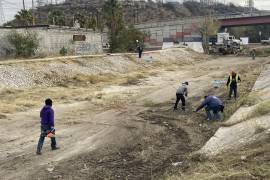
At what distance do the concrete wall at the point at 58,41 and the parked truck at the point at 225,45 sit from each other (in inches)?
1076

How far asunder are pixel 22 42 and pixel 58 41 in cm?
641

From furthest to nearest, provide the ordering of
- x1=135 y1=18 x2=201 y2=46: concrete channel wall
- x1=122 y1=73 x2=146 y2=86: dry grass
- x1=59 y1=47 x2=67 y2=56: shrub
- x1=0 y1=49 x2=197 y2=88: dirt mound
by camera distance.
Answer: x1=135 y1=18 x2=201 y2=46: concrete channel wall → x1=59 y1=47 x2=67 y2=56: shrub → x1=122 y1=73 x2=146 y2=86: dry grass → x1=0 y1=49 x2=197 y2=88: dirt mound

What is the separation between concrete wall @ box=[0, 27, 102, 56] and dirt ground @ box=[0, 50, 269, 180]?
1268 cm

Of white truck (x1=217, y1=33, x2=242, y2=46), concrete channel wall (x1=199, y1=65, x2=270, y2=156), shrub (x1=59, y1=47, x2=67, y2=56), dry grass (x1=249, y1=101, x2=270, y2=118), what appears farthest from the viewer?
white truck (x1=217, y1=33, x2=242, y2=46)

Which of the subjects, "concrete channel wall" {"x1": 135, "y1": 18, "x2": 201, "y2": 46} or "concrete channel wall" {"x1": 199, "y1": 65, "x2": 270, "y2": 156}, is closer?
"concrete channel wall" {"x1": 199, "y1": 65, "x2": 270, "y2": 156}

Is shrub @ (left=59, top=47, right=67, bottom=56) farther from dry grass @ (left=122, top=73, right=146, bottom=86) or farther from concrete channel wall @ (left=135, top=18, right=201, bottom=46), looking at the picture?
concrete channel wall @ (left=135, top=18, right=201, bottom=46)

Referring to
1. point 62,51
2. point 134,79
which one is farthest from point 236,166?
point 62,51

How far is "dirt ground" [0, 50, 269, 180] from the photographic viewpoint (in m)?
Result: 13.1

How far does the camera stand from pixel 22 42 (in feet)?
139

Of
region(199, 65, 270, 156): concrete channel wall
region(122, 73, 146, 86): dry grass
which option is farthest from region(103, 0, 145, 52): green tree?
region(199, 65, 270, 156): concrete channel wall

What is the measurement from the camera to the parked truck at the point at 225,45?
74438 mm

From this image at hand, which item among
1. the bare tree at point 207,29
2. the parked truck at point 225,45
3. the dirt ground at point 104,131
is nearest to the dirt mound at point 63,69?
the dirt ground at point 104,131

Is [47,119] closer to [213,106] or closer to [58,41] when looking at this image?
[213,106]

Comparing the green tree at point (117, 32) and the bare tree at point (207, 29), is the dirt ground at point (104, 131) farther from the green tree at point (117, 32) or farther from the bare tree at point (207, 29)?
the bare tree at point (207, 29)
